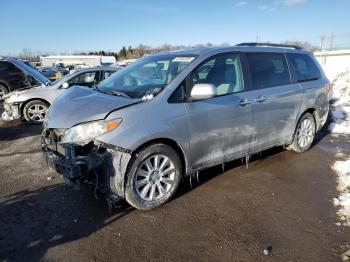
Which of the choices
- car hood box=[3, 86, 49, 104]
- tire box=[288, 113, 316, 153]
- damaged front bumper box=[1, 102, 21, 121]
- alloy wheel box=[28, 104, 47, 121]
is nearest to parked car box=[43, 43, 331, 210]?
tire box=[288, 113, 316, 153]

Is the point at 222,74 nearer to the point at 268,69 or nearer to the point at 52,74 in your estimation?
the point at 268,69

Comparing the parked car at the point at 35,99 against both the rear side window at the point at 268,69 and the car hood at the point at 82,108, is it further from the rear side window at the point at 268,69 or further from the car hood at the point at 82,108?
the rear side window at the point at 268,69

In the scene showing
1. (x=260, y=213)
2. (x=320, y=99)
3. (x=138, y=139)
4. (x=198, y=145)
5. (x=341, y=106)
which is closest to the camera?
(x=138, y=139)

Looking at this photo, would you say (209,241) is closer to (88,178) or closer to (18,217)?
(88,178)

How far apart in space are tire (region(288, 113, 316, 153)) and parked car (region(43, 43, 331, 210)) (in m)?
0.53

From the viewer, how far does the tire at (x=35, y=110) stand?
8399 mm

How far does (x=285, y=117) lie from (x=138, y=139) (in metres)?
2.82

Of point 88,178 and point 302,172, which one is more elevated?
point 88,178

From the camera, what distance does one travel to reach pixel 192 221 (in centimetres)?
348

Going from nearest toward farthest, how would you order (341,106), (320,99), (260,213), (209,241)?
(209,241) < (260,213) < (320,99) < (341,106)

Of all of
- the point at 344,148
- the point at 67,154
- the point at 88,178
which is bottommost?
the point at 344,148

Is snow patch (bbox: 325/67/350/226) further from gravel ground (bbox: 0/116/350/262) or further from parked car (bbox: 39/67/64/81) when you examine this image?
parked car (bbox: 39/67/64/81)

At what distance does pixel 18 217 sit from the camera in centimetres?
354

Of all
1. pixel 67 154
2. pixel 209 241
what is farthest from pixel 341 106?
pixel 67 154
